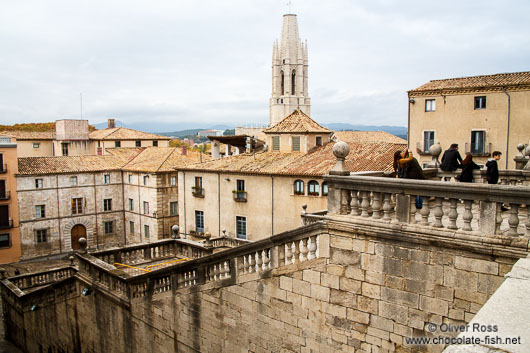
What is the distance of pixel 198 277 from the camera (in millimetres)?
10953

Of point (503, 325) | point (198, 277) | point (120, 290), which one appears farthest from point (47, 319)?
point (503, 325)

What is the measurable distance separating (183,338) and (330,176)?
6416 millimetres

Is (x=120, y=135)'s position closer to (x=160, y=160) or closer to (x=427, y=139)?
(x=160, y=160)

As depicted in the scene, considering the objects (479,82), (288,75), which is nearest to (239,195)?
(479,82)

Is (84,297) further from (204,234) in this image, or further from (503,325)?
(204,234)

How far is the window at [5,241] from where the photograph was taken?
41469 millimetres

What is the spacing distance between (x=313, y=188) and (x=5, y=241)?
30.4m

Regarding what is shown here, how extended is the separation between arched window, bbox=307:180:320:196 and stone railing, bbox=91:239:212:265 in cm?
1414

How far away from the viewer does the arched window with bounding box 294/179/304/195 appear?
98.9 feet

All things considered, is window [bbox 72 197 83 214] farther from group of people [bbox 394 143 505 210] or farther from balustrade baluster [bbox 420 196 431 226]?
balustrade baluster [bbox 420 196 431 226]

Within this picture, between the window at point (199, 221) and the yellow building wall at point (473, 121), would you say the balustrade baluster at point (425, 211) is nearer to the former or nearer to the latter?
the yellow building wall at point (473, 121)

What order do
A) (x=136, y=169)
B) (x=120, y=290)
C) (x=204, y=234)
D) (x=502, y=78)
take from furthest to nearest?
(x=136, y=169) < (x=204, y=234) < (x=502, y=78) < (x=120, y=290)

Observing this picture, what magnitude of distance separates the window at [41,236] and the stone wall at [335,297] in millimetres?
35943

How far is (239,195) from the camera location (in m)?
33.7
